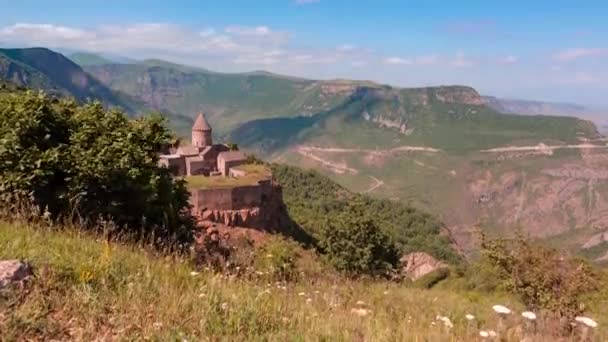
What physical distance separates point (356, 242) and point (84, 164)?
2234 centimetres

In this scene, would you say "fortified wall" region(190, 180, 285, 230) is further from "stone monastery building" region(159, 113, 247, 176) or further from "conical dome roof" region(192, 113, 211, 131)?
"conical dome roof" region(192, 113, 211, 131)

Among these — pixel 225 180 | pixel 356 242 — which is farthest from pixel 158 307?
pixel 225 180

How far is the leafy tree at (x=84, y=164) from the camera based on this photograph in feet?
32.8

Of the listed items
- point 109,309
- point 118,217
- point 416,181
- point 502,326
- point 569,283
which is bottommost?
point 416,181

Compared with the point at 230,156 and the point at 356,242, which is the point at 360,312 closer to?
the point at 356,242

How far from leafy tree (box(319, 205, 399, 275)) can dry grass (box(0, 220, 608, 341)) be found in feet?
81.7

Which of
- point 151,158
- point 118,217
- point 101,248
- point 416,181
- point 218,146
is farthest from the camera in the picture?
point 416,181

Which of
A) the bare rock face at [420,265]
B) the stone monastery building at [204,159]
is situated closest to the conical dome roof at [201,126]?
the stone monastery building at [204,159]

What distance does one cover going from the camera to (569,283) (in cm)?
1598

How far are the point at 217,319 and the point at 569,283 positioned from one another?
50.6 feet

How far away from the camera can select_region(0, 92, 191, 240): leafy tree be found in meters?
9.98

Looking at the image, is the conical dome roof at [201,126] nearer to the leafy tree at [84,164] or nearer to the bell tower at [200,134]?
the bell tower at [200,134]

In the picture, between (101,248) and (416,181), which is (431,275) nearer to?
(101,248)

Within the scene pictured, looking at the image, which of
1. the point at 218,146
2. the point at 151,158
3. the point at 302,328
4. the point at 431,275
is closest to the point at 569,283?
the point at 151,158
